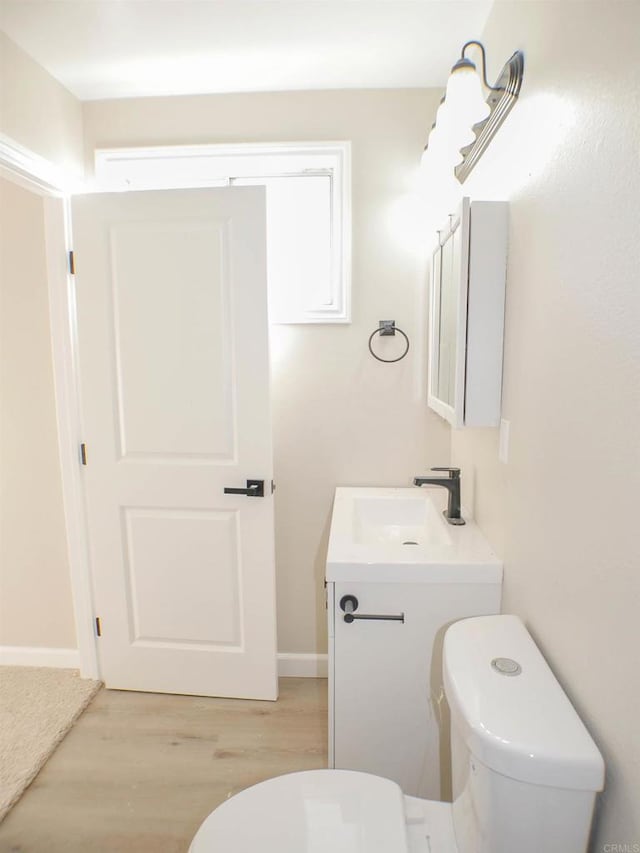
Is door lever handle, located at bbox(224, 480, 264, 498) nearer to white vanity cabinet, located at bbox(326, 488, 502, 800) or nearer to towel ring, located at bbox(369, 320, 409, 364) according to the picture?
white vanity cabinet, located at bbox(326, 488, 502, 800)

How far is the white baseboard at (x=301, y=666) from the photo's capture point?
2.01 m

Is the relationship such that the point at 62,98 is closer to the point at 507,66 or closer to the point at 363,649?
the point at 507,66

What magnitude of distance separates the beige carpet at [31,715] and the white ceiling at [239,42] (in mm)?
2487

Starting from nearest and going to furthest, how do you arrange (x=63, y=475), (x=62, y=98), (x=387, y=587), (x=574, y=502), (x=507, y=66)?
(x=574, y=502), (x=507, y=66), (x=387, y=587), (x=62, y=98), (x=63, y=475)

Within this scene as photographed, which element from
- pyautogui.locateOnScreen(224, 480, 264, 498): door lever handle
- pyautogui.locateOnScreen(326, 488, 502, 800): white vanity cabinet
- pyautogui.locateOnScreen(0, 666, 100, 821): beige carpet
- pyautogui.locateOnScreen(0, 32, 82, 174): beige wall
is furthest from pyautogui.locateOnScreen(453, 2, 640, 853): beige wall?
pyautogui.locateOnScreen(0, 666, 100, 821): beige carpet

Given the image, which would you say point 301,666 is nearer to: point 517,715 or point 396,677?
point 396,677

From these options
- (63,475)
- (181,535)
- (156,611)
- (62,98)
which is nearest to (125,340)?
(63,475)

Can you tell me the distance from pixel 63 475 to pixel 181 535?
0.57m

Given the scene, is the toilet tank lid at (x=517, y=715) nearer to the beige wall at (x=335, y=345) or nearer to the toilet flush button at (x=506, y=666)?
the toilet flush button at (x=506, y=666)

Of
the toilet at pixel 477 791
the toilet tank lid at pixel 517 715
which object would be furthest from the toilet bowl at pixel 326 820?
the toilet tank lid at pixel 517 715

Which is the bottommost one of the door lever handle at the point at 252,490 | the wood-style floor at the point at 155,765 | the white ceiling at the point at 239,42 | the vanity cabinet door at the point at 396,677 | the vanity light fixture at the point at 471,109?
the wood-style floor at the point at 155,765

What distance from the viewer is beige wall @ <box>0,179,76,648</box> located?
1835 millimetres

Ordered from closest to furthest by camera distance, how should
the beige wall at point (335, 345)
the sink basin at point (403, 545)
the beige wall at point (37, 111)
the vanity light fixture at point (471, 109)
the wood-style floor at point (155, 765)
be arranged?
the vanity light fixture at point (471, 109), the sink basin at point (403, 545), the wood-style floor at point (155, 765), the beige wall at point (37, 111), the beige wall at point (335, 345)

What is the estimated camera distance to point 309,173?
179 cm
